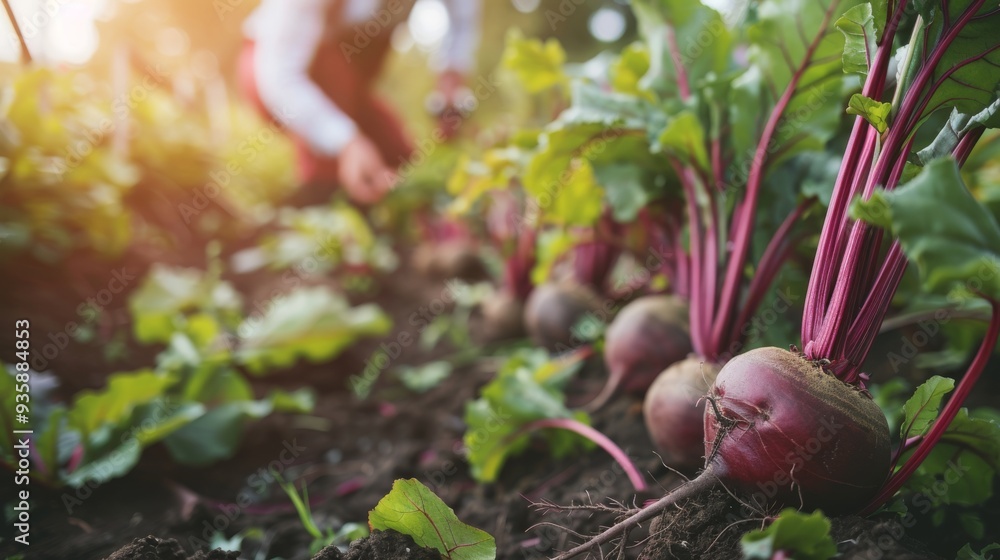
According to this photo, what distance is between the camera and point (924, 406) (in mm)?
906

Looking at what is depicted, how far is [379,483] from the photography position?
1.52m

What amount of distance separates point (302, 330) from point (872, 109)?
198 centimetres

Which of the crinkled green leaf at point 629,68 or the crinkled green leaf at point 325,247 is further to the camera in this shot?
the crinkled green leaf at point 325,247

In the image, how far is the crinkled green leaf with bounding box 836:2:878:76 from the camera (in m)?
0.91

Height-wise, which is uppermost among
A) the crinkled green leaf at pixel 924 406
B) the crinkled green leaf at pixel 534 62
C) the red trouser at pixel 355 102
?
the red trouser at pixel 355 102

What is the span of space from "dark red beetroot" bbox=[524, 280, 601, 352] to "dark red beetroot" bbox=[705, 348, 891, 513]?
3.70 ft

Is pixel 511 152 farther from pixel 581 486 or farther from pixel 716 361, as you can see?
pixel 581 486

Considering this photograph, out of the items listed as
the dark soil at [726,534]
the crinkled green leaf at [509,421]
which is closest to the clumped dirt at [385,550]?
the dark soil at [726,534]

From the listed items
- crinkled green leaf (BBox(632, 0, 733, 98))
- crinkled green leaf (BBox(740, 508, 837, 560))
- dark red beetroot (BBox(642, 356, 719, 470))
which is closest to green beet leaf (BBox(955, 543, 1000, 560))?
crinkled green leaf (BBox(740, 508, 837, 560))

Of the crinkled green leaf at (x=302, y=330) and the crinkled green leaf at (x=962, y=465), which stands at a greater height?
the crinkled green leaf at (x=302, y=330)

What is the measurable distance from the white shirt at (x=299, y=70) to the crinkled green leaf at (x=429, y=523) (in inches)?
137

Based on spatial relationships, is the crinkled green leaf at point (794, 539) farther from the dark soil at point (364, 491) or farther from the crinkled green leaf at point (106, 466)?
the crinkled green leaf at point (106, 466)

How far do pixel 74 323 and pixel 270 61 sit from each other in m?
2.66

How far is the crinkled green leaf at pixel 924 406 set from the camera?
0.87 m
